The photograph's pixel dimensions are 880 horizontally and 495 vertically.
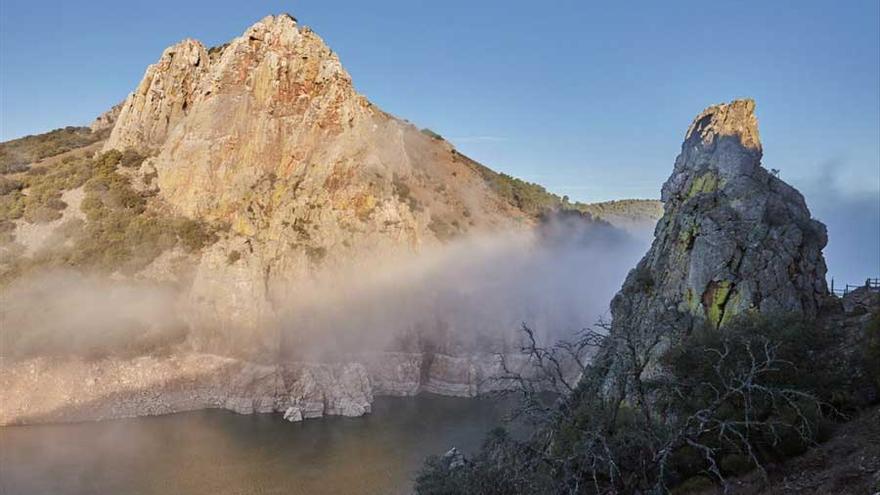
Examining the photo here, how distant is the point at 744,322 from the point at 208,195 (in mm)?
50844

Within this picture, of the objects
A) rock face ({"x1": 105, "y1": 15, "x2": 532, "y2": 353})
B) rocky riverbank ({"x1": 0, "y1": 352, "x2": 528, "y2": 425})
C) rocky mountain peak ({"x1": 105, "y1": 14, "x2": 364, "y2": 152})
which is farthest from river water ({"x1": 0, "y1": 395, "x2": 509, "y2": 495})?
rocky mountain peak ({"x1": 105, "y1": 14, "x2": 364, "y2": 152})

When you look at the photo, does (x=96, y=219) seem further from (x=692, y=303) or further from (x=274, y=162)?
(x=692, y=303)

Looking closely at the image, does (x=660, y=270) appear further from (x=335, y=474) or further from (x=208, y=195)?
(x=208, y=195)

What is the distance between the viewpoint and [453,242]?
64438mm

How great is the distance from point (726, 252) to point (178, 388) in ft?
125

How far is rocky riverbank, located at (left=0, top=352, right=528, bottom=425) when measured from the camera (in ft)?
132

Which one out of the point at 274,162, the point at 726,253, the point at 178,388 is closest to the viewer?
the point at 726,253

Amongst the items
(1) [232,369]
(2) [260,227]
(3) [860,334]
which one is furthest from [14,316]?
(3) [860,334]

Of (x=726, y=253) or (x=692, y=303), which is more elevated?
(x=726, y=253)

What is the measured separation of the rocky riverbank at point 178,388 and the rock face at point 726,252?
14.3 metres

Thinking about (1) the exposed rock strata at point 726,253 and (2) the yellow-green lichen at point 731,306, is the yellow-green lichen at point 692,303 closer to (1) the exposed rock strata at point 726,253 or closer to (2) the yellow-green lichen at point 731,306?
(1) the exposed rock strata at point 726,253

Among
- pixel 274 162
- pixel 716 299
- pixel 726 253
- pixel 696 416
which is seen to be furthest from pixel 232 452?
pixel 274 162

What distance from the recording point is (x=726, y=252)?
23.1 metres

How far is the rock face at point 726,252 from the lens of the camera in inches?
870
